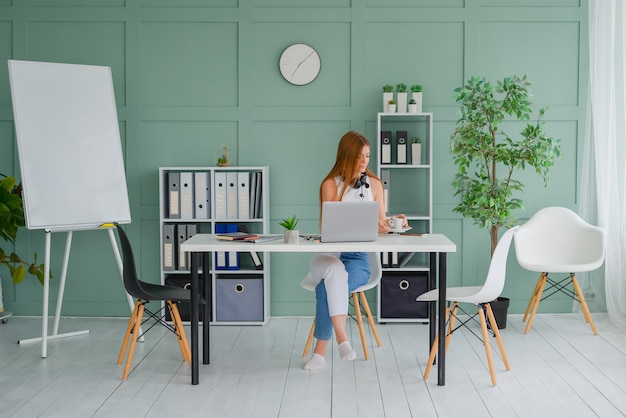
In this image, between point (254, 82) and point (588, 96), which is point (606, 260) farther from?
point (254, 82)

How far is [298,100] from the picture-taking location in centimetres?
550

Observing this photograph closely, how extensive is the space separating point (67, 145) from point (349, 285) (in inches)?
82.5

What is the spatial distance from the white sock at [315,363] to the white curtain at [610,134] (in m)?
2.32

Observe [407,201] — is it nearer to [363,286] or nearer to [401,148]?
[401,148]

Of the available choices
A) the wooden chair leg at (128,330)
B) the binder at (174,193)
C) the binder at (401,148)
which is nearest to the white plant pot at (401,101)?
the binder at (401,148)

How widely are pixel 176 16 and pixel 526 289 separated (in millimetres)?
3431

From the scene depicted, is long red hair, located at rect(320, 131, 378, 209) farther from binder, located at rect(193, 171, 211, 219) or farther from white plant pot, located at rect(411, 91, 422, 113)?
binder, located at rect(193, 171, 211, 219)

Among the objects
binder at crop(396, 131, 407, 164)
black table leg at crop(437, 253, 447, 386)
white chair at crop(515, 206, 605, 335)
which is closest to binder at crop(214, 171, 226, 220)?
binder at crop(396, 131, 407, 164)

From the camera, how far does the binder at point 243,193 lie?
5.20 meters

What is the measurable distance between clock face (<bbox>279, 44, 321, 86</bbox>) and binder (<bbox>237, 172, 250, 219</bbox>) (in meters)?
0.86

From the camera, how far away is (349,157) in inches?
168

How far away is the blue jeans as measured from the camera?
4070 mm

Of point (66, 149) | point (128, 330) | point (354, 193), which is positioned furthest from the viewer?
point (66, 149)

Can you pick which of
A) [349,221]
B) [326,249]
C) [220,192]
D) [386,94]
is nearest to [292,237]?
[326,249]
